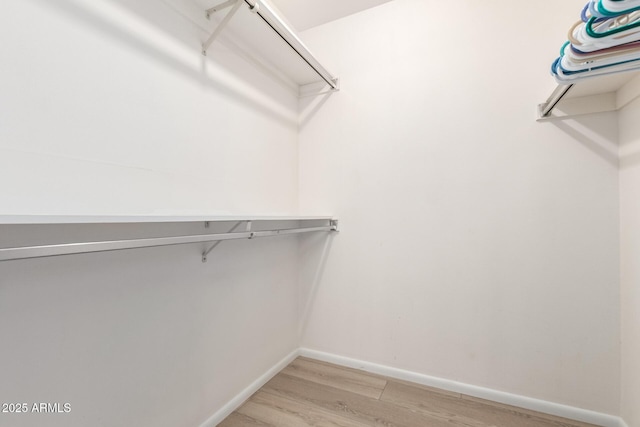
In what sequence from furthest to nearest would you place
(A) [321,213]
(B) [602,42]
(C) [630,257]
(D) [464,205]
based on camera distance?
(A) [321,213], (D) [464,205], (C) [630,257], (B) [602,42]

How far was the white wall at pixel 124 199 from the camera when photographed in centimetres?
82

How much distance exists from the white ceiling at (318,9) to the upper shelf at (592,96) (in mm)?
1275

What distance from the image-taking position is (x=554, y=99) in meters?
1.34

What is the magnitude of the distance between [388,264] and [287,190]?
90 cm

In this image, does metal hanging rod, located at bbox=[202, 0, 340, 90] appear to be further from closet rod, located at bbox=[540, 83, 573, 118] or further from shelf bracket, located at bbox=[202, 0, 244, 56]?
closet rod, located at bbox=[540, 83, 573, 118]

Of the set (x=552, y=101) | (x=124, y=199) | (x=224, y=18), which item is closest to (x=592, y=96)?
(x=552, y=101)

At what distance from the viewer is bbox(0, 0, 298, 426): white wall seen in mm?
821

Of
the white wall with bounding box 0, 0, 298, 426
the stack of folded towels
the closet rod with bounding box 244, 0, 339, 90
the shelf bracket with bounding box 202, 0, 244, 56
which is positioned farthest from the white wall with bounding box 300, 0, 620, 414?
the shelf bracket with bounding box 202, 0, 244, 56

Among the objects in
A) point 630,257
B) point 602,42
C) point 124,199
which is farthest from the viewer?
point 630,257

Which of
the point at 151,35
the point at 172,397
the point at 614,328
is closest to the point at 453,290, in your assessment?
the point at 614,328

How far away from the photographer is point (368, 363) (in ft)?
6.33

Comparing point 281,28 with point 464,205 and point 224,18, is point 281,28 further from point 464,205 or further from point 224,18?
point 464,205

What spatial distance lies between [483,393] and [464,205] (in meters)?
1.11

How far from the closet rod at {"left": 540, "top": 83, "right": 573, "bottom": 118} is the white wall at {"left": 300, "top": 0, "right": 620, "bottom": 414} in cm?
6
